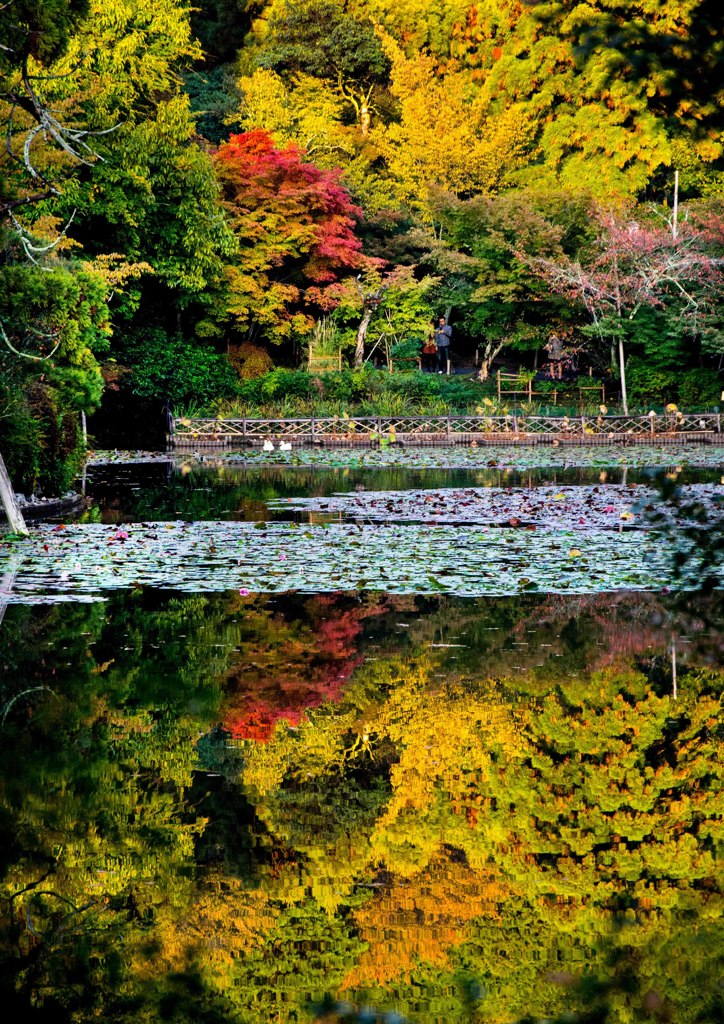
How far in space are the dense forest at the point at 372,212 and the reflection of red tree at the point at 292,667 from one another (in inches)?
930

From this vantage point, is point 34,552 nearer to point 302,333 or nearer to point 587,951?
point 587,951

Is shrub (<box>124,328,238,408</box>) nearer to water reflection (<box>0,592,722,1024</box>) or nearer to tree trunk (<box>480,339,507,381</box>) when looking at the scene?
tree trunk (<box>480,339,507,381</box>)

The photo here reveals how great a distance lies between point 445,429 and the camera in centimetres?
4319

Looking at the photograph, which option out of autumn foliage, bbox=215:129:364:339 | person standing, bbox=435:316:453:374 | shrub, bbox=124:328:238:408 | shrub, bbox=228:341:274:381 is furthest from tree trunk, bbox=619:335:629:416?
shrub, bbox=124:328:238:408

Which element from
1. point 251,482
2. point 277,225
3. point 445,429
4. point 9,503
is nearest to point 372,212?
point 277,225

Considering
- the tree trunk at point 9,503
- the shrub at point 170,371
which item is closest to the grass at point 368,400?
the shrub at point 170,371

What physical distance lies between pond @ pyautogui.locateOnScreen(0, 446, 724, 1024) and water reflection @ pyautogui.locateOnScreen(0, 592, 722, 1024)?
0.06 ft

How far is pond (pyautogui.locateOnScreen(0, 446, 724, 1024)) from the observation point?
4.57m

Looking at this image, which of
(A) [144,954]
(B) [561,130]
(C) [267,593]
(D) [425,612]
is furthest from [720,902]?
(B) [561,130]

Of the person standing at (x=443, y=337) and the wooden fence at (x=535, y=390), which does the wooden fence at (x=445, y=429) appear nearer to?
the wooden fence at (x=535, y=390)

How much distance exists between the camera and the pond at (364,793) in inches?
180

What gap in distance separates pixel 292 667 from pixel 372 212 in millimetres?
44208

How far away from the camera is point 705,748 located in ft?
24.5

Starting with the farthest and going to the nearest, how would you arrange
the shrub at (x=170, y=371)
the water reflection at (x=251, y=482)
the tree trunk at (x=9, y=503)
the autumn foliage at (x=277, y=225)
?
the autumn foliage at (x=277, y=225), the shrub at (x=170, y=371), the water reflection at (x=251, y=482), the tree trunk at (x=9, y=503)
